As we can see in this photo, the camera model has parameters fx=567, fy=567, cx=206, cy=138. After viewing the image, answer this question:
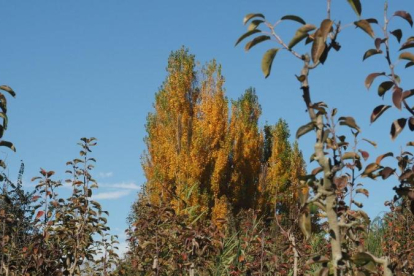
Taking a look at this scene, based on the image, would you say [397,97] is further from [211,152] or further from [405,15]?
[211,152]

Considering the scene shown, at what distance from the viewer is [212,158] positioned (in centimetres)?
2141

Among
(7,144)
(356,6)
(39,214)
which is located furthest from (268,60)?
(39,214)

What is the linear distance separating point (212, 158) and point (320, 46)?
1949 cm

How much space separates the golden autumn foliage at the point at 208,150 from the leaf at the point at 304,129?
17.2 meters

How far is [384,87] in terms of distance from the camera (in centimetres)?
230

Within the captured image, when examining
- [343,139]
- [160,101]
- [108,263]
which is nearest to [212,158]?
[160,101]

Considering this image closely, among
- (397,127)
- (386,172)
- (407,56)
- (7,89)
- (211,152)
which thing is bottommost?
(386,172)

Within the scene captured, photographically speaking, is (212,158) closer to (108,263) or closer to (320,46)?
(108,263)

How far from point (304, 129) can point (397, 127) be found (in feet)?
1.75

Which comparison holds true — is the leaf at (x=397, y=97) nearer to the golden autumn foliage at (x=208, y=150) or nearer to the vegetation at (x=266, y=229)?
the vegetation at (x=266, y=229)

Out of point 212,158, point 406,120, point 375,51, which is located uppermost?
point 212,158

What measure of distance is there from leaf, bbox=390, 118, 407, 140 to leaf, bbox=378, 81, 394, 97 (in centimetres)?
13

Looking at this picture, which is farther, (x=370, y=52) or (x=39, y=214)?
(x=39, y=214)

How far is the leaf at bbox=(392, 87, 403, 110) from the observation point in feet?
7.00
